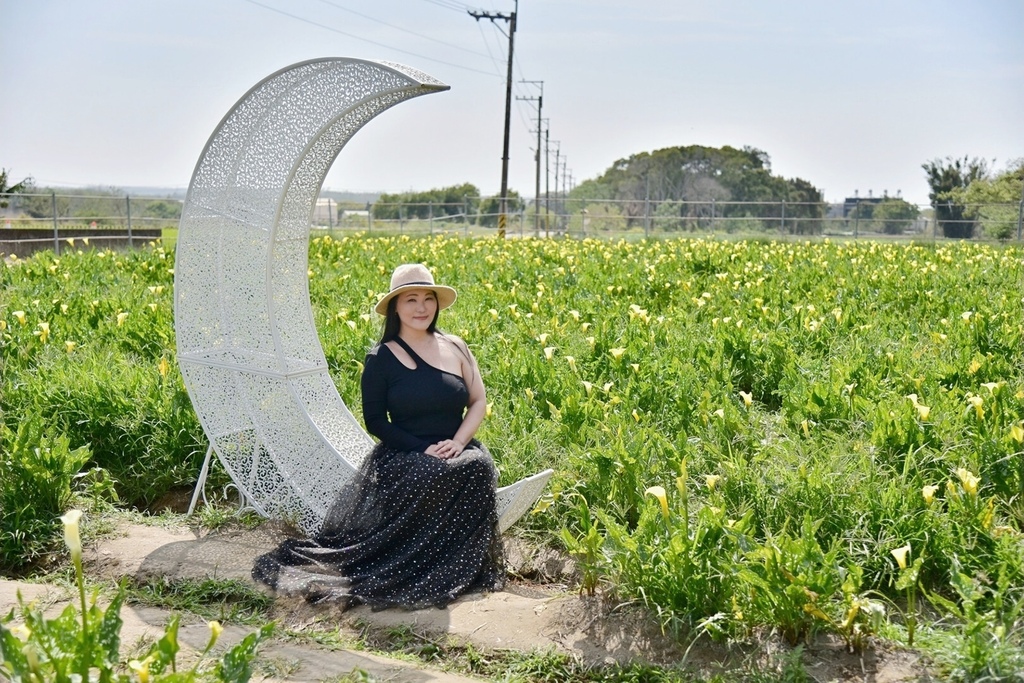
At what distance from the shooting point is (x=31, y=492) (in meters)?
4.74

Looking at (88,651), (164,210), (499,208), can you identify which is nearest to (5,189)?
(164,210)

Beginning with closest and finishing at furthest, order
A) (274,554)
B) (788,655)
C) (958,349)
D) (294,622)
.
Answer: (788,655)
(294,622)
(274,554)
(958,349)

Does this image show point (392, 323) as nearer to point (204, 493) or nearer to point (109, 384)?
point (204, 493)

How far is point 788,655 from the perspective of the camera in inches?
127

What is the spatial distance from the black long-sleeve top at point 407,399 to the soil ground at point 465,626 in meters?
0.70

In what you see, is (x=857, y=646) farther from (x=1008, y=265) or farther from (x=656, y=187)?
(x=656, y=187)

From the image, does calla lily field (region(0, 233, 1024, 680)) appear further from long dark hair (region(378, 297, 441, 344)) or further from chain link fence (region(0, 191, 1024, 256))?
chain link fence (region(0, 191, 1024, 256))

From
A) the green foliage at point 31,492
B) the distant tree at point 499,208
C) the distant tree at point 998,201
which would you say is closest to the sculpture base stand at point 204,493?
the green foliage at point 31,492

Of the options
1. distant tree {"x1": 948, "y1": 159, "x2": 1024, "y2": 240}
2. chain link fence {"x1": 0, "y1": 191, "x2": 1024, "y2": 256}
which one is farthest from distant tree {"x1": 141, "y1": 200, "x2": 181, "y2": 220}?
distant tree {"x1": 948, "y1": 159, "x2": 1024, "y2": 240}

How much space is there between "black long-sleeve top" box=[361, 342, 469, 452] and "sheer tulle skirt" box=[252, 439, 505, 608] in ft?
0.42

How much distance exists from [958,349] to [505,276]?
5.63 m

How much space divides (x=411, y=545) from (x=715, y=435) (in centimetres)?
170

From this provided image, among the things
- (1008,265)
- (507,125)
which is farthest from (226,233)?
(507,125)

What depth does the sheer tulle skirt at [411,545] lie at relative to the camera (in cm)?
404
